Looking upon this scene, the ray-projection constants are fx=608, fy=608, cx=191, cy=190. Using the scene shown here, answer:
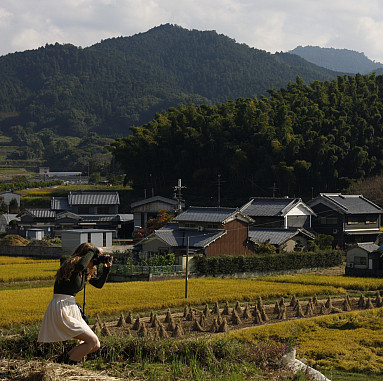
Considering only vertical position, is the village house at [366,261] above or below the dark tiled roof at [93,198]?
below

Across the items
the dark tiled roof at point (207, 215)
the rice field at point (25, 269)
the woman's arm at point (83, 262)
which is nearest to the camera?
the woman's arm at point (83, 262)

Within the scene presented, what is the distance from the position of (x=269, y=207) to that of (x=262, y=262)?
35.0ft

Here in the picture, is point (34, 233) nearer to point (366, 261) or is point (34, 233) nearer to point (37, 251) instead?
point (37, 251)

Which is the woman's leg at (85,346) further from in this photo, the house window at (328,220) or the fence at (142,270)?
the house window at (328,220)

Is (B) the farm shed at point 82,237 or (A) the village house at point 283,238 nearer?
(A) the village house at point 283,238

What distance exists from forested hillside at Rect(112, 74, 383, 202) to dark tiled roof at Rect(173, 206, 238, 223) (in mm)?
18622

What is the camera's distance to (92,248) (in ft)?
22.8

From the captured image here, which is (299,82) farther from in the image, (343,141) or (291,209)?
(291,209)

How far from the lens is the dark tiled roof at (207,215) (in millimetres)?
37688

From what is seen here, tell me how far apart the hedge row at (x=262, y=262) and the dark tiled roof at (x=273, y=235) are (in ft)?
8.78

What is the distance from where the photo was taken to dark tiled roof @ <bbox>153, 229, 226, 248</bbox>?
36.0m

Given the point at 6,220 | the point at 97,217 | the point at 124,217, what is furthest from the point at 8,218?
the point at 124,217

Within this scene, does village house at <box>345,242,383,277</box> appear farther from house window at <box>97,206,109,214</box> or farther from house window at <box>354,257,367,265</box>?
house window at <box>97,206,109,214</box>

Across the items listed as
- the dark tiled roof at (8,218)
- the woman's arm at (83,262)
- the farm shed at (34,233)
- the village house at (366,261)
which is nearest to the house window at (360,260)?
the village house at (366,261)
